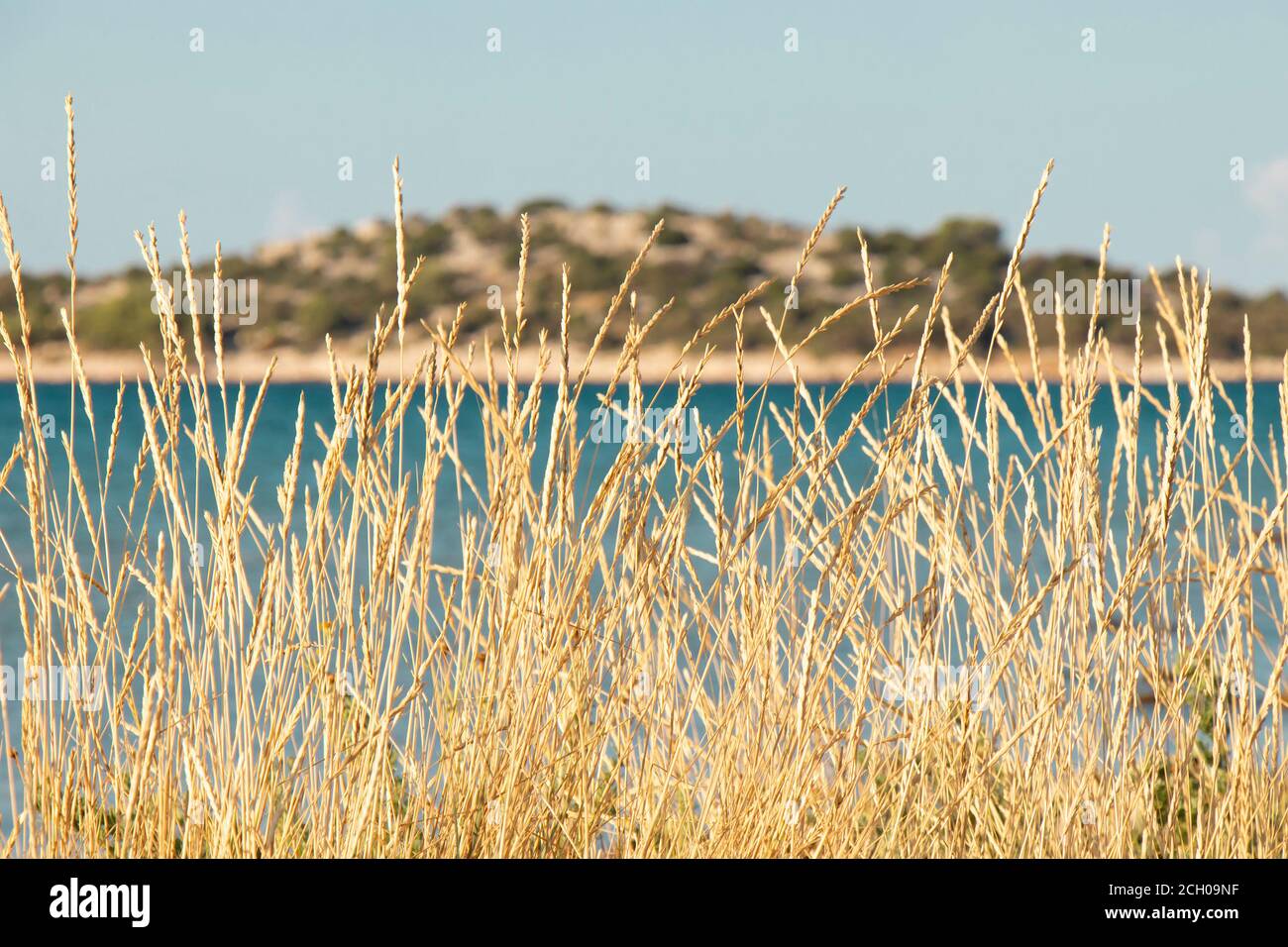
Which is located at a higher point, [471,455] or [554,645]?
[554,645]

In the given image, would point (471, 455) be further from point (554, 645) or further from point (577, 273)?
point (554, 645)

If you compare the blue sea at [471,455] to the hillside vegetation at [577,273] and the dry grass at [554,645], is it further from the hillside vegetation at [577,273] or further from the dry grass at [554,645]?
the hillside vegetation at [577,273]

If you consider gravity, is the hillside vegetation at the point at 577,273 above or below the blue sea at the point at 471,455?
above

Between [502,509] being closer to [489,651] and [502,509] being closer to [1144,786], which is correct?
[489,651]

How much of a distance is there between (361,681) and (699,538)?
544 cm

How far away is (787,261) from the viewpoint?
3241 cm
